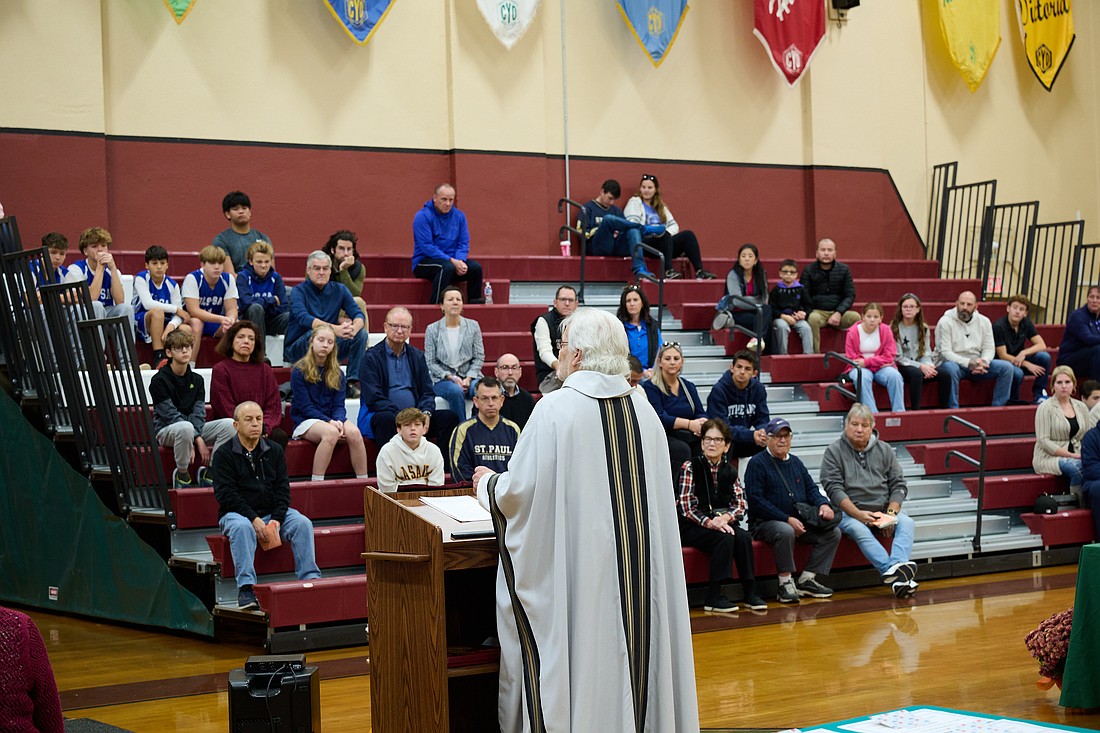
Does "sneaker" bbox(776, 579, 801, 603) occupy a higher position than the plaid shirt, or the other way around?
the plaid shirt

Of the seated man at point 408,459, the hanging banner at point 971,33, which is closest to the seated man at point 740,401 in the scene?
the seated man at point 408,459

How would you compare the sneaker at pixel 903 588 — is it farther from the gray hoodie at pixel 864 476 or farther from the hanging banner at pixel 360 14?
the hanging banner at pixel 360 14

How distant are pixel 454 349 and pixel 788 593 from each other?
281 cm

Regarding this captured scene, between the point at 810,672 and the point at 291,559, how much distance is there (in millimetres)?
3035

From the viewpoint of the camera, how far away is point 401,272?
438 inches

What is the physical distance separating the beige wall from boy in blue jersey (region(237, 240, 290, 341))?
2.37 metres

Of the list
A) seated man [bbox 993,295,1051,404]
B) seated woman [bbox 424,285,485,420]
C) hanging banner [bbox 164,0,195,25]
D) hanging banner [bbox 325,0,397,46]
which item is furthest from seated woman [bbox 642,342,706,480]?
hanging banner [bbox 164,0,195,25]

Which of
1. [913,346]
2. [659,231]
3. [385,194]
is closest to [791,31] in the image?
[659,231]

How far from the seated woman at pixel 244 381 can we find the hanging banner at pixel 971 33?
9.24m

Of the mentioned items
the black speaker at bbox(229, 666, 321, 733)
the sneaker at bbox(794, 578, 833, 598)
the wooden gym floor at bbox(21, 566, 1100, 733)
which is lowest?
the sneaker at bbox(794, 578, 833, 598)

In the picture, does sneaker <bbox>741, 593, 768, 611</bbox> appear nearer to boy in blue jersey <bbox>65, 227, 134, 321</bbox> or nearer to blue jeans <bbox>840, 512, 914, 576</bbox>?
blue jeans <bbox>840, 512, 914, 576</bbox>

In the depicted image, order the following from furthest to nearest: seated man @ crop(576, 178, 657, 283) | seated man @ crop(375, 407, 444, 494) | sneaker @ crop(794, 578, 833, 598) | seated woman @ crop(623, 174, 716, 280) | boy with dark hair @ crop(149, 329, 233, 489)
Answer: seated woman @ crop(623, 174, 716, 280) → seated man @ crop(576, 178, 657, 283) → sneaker @ crop(794, 578, 833, 598) → boy with dark hair @ crop(149, 329, 233, 489) → seated man @ crop(375, 407, 444, 494)

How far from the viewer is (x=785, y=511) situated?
8.03 metres

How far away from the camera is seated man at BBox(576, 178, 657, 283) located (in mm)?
11359
